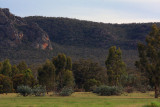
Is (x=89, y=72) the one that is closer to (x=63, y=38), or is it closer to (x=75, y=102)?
(x=75, y=102)

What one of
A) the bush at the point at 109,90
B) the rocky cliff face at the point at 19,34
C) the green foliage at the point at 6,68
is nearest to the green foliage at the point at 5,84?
the green foliage at the point at 6,68

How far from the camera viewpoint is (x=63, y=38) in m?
134

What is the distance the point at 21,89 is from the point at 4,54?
60.2 m

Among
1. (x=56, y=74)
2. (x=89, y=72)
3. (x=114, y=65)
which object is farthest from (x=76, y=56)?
(x=114, y=65)

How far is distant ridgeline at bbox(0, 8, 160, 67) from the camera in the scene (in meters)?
101

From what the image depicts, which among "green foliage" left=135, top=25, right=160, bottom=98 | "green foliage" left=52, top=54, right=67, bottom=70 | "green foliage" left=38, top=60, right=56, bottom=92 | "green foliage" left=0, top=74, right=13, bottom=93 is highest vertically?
"green foliage" left=135, top=25, right=160, bottom=98

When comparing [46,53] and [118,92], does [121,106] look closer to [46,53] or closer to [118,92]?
[118,92]

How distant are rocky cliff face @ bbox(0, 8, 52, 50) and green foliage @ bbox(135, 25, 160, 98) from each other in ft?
249

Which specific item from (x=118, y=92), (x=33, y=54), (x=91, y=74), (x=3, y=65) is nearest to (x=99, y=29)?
(x=33, y=54)

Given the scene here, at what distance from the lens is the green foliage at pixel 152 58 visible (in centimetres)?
3488

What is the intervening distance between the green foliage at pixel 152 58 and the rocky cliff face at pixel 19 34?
75991 millimetres

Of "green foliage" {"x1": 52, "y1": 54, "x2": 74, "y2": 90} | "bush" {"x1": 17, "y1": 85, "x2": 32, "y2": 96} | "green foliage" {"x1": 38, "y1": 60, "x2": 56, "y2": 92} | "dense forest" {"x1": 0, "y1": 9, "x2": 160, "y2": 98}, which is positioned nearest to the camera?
"bush" {"x1": 17, "y1": 85, "x2": 32, "y2": 96}

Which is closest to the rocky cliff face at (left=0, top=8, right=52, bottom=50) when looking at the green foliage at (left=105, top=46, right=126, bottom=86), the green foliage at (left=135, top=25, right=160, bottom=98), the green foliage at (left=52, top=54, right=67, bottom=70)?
the green foliage at (left=52, top=54, right=67, bottom=70)

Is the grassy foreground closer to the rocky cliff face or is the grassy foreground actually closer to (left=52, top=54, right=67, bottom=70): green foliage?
(left=52, top=54, right=67, bottom=70): green foliage
